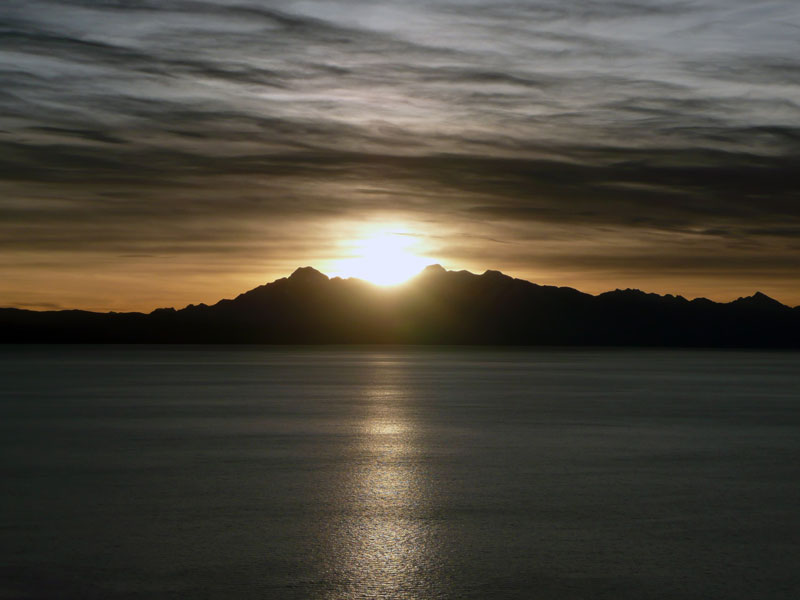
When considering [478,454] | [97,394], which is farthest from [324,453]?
[97,394]

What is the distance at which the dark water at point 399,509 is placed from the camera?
9.98 metres

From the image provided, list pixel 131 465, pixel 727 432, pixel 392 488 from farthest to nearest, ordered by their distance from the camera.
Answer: pixel 727 432, pixel 131 465, pixel 392 488

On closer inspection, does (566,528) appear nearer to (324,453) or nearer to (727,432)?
(324,453)

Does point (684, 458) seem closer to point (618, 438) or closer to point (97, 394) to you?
point (618, 438)

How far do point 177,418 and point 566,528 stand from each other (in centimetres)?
2115

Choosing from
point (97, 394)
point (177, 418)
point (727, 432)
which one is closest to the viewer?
point (727, 432)

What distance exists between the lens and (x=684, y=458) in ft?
67.4

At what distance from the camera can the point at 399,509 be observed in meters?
13.9

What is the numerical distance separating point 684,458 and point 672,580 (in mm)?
11072

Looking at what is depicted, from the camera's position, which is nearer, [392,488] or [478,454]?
[392,488]

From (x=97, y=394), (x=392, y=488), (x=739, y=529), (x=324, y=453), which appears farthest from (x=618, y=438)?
(x=97, y=394)

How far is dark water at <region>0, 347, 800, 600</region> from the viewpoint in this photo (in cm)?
998

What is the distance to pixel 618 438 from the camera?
2481cm

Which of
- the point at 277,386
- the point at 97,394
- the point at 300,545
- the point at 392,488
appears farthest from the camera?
the point at 277,386
